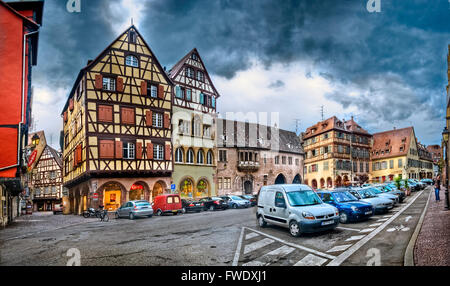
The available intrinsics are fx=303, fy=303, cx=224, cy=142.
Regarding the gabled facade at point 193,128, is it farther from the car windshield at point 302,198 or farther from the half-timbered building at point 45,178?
the half-timbered building at point 45,178

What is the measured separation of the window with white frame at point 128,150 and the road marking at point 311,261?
2301cm

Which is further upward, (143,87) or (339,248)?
(143,87)

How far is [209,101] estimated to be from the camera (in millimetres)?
37875

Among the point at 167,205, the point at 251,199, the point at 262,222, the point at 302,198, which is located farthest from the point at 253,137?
the point at 302,198

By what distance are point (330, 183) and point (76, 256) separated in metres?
51.9

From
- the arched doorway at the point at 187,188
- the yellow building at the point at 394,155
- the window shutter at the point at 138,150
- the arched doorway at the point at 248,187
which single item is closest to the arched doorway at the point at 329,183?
the yellow building at the point at 394,155

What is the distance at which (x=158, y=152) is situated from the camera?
3045 centimetres

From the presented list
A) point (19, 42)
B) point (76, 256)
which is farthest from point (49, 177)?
point (76, 256)

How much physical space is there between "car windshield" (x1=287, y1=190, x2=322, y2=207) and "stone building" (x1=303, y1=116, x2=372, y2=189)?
43.9 m

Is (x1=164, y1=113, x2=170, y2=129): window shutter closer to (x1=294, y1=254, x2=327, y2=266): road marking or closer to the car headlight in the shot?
the car headlight

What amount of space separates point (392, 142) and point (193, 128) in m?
48.6

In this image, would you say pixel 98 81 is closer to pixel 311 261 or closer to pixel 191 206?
pixel 191 206
